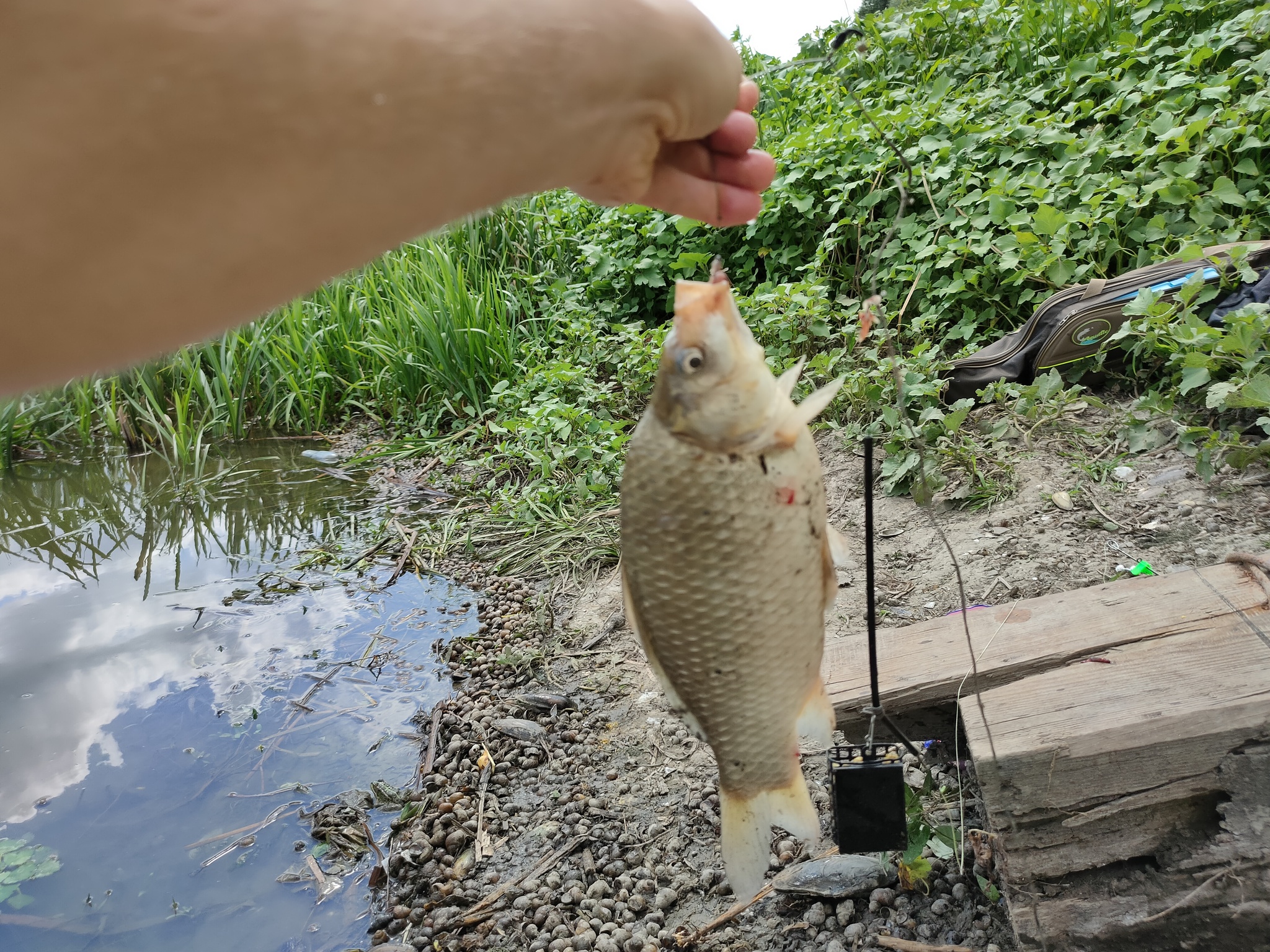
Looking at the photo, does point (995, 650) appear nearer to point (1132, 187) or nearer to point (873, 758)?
point (873, 758)

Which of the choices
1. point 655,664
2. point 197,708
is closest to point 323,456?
point 197,708

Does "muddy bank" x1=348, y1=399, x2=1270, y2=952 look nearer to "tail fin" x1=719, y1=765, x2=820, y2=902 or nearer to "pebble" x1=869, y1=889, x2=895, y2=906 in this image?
"pebble" x1=869, y1=889, x2=895, y2=906

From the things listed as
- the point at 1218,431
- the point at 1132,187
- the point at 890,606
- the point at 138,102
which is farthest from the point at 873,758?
the point at 1132,187

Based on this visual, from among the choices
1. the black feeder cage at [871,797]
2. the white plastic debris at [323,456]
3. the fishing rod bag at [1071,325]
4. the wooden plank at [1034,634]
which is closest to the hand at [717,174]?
the black feeder cage at [871,797]

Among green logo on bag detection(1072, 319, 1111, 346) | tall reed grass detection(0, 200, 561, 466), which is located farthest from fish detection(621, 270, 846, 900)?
tall reed grass detection(0, 200, 561, 466)

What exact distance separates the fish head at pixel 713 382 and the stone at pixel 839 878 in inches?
62.7

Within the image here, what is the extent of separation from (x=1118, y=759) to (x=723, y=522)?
121 centimetres

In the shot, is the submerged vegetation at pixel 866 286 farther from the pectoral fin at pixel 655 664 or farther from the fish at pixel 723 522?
the pectoral fin at pixel 655 664

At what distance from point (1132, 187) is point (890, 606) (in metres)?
2.74

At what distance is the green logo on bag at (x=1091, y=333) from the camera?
4.17 meters

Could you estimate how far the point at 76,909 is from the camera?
10.5 ft

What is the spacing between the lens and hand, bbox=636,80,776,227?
5.10 feet

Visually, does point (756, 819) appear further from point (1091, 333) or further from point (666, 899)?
point (1091, 333)

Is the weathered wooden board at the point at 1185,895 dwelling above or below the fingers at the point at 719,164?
below
